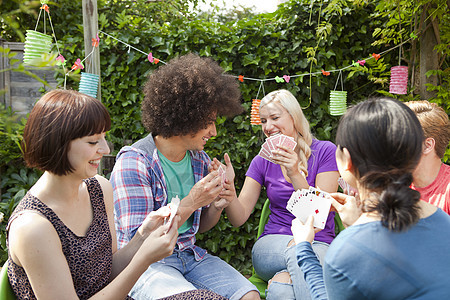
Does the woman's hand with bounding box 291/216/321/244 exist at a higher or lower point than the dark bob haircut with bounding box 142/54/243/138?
lower

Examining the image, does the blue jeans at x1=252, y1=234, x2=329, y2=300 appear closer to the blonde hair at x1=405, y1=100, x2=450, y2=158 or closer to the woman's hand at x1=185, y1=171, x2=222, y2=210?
the woman's hand at x1=185, y1=171, x2=222, y2=210

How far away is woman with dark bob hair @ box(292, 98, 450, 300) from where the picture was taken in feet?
4.10

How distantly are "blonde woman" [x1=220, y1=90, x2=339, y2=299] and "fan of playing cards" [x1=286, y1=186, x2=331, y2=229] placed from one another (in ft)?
0.83

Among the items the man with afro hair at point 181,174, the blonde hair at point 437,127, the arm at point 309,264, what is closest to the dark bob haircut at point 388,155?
the arm at point 309,264

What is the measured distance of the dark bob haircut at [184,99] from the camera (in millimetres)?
2461

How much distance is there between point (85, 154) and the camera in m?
1.67

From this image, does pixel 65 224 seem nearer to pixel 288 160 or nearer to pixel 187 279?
pixel 187 279

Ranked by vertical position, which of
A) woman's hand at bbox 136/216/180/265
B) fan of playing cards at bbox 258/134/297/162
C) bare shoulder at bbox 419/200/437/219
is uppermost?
fan of playing cards at bbox 258/134/297/162

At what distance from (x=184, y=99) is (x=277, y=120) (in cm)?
79

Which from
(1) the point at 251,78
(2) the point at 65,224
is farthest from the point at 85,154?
(1) the point at 251,78

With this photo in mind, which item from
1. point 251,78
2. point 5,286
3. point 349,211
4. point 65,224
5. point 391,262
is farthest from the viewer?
point 251,78

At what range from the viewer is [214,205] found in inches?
103

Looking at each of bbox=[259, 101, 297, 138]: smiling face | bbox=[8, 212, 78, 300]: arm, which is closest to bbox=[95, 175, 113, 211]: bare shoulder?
bbox=[8, 212, 78, 300]: arm

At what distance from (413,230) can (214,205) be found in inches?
58.4
